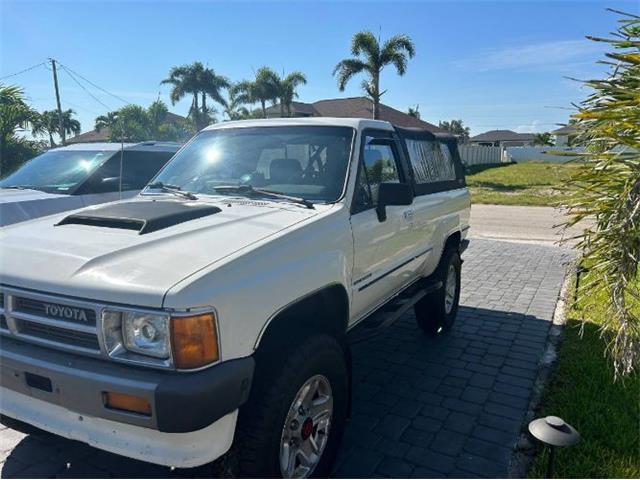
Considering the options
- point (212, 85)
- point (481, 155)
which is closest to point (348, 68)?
point (212, 85)

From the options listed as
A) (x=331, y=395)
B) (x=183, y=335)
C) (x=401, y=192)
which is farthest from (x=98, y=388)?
(x=401, y=192)

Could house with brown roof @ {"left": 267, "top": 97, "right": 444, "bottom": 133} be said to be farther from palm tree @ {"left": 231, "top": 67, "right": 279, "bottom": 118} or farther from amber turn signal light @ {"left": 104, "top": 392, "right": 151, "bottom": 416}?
amber turn signal light @ {"left": 104, "top": 392, "right": 151, "bottom": 416}

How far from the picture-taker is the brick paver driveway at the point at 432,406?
119 inches

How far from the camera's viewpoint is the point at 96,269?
2182 mm

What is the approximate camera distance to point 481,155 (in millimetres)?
48031

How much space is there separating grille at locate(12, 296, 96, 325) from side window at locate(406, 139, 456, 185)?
320 centimetres

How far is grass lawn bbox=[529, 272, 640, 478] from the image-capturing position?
301 centimetres

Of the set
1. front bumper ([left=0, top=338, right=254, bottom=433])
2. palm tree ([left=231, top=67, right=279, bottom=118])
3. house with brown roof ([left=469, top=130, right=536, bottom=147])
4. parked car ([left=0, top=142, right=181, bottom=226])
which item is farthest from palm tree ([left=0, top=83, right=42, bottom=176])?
house with brown roof ([left=469, top=130, right=536, bottom=147])

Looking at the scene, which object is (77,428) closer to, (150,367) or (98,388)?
(98,388)

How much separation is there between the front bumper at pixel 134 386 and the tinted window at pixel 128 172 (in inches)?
177

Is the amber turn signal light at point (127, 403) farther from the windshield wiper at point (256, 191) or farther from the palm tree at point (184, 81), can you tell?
the palm tree at point (184, 81)

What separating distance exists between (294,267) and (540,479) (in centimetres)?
198

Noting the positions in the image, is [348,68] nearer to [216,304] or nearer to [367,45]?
[367,45]

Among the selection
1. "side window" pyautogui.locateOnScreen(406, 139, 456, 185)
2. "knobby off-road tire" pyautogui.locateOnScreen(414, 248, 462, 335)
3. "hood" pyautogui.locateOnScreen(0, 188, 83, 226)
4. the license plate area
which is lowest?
"knobby off-road tire" pyautogui.locateOnScreen(414, 248, 462, 335)
